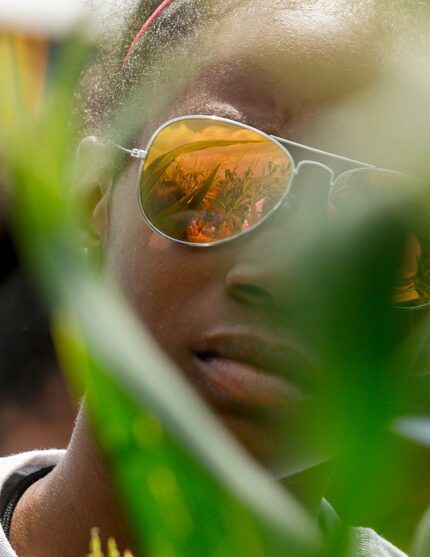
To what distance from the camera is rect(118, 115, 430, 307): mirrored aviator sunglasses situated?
1154 millimetres

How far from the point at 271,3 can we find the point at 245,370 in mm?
684

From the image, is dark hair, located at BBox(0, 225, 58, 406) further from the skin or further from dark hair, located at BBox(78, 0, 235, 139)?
the skin

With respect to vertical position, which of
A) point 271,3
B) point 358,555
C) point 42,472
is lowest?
point 42,472

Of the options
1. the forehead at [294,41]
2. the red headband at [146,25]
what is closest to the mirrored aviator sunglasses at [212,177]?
the forehead at [294,41]

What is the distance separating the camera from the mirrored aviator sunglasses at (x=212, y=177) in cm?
115

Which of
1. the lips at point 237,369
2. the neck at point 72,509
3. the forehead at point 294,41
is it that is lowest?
the neck at point 72,509

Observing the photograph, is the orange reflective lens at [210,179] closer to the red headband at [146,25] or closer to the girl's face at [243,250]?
the girl's face at [243,250]

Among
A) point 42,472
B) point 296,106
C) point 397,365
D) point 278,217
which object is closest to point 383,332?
point 397,365

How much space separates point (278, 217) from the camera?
1025 millimetres

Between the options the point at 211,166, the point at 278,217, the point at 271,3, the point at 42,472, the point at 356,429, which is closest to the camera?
the point at 356,429

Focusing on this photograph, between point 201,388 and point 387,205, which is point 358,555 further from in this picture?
point 201,388

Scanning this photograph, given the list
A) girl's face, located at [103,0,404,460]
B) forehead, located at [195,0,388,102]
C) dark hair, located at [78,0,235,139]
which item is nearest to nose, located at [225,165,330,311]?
girl's face, located at [103,0,404,460]

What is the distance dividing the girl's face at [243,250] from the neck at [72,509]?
1.53 feet

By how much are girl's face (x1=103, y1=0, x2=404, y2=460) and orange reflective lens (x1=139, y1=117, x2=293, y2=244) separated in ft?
0.11
